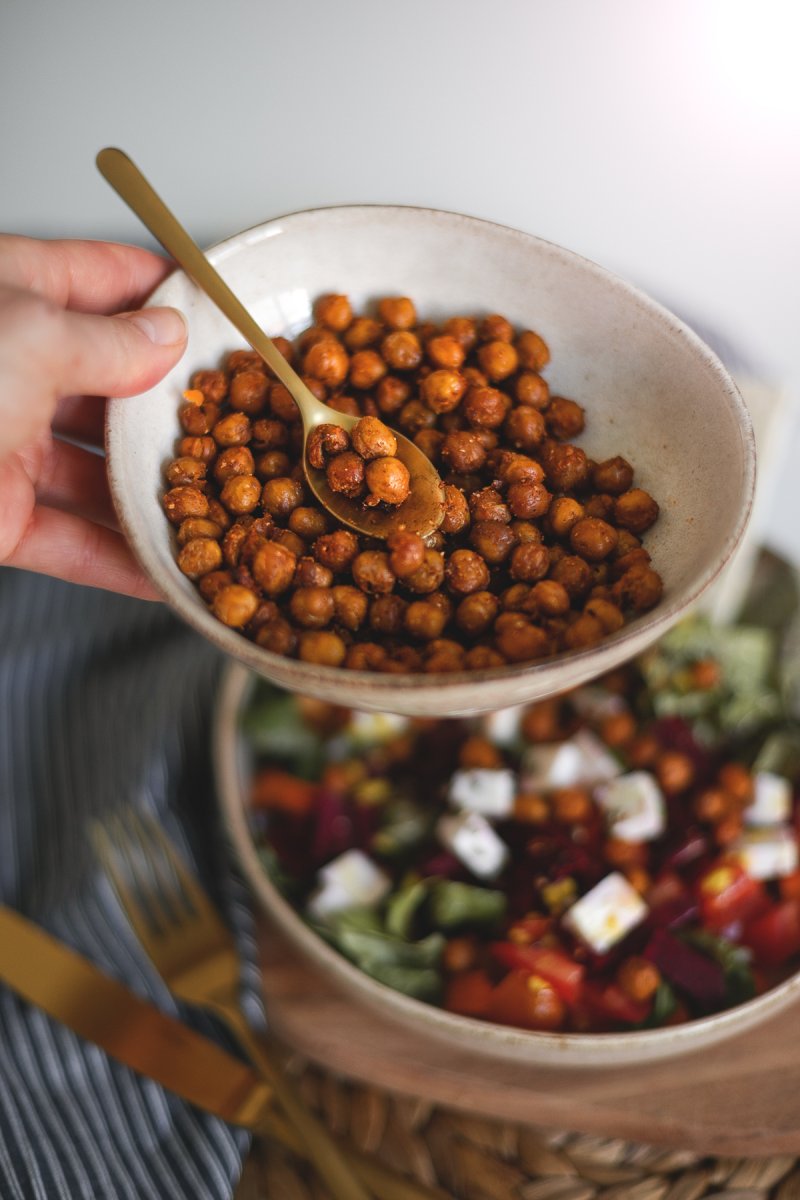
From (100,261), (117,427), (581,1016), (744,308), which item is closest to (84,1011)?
(581,1016)

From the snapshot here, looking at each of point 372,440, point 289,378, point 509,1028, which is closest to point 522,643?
point 372,440

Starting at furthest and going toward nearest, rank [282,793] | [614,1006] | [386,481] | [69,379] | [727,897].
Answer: [282,793] < [727,897] < [614,1006] < [386,481] < [69,379]

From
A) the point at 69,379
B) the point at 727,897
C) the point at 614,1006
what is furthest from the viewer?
the point at 727,897

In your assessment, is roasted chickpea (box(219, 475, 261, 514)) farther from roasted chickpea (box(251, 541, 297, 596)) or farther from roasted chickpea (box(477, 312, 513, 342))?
roasted chickpea (box(477, 312, 513, 342))

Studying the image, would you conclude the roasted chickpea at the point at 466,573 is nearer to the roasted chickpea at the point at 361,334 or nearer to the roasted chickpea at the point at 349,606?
the roasted chickpea at the point at 349,606

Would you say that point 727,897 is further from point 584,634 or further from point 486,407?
point 486,407

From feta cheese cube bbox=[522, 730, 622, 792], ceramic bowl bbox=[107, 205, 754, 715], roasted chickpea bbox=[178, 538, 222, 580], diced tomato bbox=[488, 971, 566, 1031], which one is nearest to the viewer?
ceramic bowl bbox=[107, 205, 754, 715]

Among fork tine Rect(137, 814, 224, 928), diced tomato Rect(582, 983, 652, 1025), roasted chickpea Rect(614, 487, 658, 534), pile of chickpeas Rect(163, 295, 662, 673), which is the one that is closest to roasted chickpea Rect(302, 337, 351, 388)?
pile of chickpeas Rect(163, 295, 662, 673)
